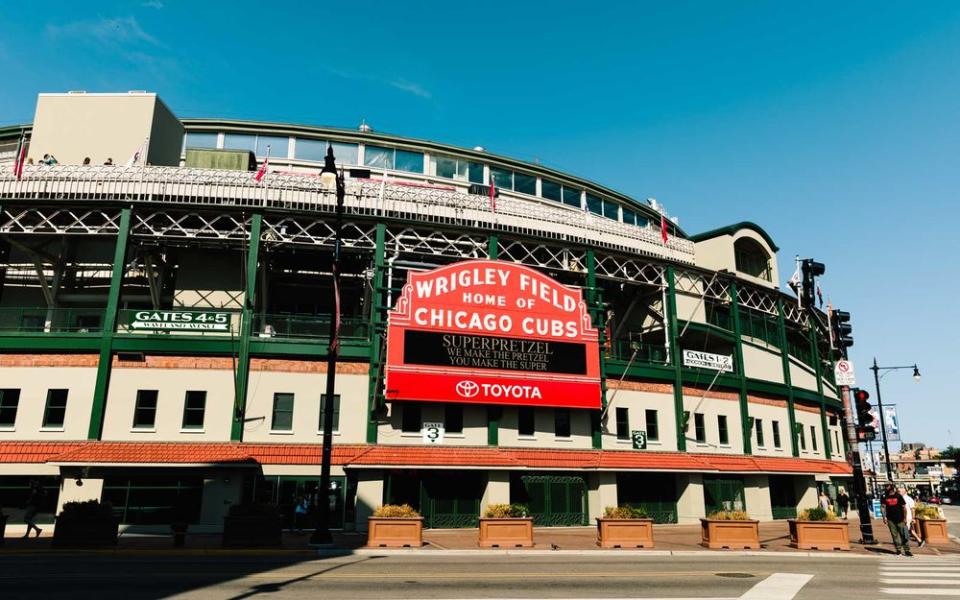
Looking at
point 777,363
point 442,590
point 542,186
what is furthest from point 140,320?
point 777,363

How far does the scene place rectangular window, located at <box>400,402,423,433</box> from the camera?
102ft

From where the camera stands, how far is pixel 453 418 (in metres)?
31.8

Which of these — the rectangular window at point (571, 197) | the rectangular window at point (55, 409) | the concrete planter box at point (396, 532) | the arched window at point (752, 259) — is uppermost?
the rectangular window at point (571, 197)

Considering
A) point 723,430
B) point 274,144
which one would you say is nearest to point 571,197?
point 723,430

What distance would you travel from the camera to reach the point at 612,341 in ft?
117

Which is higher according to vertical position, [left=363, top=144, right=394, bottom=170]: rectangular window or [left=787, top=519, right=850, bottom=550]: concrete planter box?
[left=363, top=144, right=394, bottom=170]: rectangular window

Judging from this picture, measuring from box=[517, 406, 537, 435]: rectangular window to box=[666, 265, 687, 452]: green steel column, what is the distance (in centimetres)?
887

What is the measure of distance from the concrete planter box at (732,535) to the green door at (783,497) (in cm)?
1989

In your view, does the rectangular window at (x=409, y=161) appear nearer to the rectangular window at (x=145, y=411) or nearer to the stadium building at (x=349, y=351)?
the stadium building at (x=349, y=351)

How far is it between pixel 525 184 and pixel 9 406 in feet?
114

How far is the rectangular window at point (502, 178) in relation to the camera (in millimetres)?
49031

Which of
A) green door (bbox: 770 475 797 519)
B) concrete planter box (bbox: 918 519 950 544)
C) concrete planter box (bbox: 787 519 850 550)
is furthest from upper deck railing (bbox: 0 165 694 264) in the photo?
concrete planter box (bbox: 918 519 950 544)

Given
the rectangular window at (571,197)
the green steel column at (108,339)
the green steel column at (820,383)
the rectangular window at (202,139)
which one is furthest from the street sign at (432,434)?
the green steel column at (820,383)

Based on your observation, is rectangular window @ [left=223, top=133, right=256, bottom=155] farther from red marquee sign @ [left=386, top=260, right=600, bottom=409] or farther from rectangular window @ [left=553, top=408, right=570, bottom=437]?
rectangular window @ [left=553, top=408, right=570, bottom=437]
